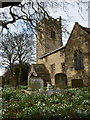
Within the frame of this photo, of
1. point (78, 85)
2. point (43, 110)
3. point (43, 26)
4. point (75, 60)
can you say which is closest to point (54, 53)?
point (75, 60)

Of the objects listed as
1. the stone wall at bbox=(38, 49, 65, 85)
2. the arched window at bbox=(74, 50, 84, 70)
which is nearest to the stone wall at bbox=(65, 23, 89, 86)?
the arched window at bbox=(74, 50, 84, 70)

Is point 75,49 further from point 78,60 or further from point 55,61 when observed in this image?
point 55,61

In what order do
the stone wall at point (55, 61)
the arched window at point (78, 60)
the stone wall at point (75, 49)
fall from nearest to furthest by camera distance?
1. the stone wall at point (75, 49)
2. the arched window at point (78, 60)
3. the stone wall at point (55, 61)

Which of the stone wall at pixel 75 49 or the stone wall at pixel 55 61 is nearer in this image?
the stone wall at pixel 75 49

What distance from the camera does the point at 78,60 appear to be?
25.9m

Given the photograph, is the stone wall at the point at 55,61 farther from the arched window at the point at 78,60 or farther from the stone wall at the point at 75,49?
the arched window at the point at 78,60

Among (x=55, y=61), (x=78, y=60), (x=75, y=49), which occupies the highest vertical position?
(x=75, y=49)

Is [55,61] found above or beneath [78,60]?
above

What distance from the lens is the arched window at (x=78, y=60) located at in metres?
25.4

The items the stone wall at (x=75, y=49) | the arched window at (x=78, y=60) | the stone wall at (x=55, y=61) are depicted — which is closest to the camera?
the stone wall at (x=75, y=49)

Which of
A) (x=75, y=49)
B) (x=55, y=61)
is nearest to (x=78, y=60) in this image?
(x=75, y=49)

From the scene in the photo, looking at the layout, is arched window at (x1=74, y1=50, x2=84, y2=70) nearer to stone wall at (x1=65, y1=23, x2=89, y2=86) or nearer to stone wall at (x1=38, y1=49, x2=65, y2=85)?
stone wall at (x1=65, y1=23, x2=89, y2=86)

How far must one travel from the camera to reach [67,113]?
5309 mm

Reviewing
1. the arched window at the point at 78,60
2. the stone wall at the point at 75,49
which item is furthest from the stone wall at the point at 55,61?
the arched window at the point at 78,60
